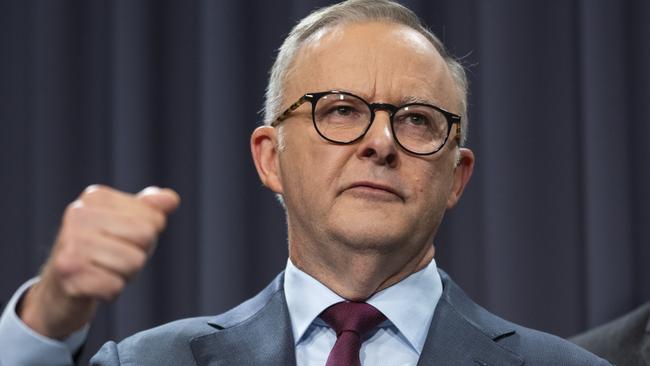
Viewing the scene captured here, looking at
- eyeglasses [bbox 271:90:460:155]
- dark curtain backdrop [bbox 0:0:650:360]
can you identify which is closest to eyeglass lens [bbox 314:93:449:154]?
eyeglasses [bbox 271:90:460:155]

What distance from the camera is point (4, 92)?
2.24m

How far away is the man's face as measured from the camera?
1.43 metres

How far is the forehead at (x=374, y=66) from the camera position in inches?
58.2

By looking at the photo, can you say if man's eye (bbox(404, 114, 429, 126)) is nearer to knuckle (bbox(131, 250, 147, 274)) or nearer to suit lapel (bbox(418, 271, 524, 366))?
suit lapel (bbox(418, 271, 524, 366))

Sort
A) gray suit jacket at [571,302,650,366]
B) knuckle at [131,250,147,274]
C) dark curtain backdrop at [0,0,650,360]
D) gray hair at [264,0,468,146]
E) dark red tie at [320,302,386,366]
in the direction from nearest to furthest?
knuckle at [131,250,147,274] → dark red tie at [320,302,386,366] → gray hair at [264,0,468,146] → gray suit jacket at [571,302,650,366] → dark curtain backdrop at [0,0,650,360]

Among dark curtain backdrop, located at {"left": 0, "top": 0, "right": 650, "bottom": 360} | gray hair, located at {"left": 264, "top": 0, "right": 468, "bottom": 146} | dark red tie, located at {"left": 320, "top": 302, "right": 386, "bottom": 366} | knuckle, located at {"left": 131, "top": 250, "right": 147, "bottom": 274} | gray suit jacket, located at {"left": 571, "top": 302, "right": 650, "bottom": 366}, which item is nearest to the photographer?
knuckle, located at {"left": 131, "top": 250, "right": 147, "bottom": 274}

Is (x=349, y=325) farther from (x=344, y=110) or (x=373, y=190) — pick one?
(x=344, y=110)

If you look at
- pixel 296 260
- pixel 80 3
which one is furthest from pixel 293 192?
pixel 80 3

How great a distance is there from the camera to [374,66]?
1.49 meters

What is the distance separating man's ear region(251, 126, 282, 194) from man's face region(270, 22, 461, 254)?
36 millimetres

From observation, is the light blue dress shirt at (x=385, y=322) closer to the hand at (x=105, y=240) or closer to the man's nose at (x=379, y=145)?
the man's nose at (x=379, y=145)

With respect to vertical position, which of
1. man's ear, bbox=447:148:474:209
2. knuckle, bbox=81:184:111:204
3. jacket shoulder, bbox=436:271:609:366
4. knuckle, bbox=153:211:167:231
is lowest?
jacket shoulder, bbox=436:271:609:366

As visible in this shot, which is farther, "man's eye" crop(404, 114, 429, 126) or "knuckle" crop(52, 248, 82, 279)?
"man's eye" crop(404, 114, 429, 126)

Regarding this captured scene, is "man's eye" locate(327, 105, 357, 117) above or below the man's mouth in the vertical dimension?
above
